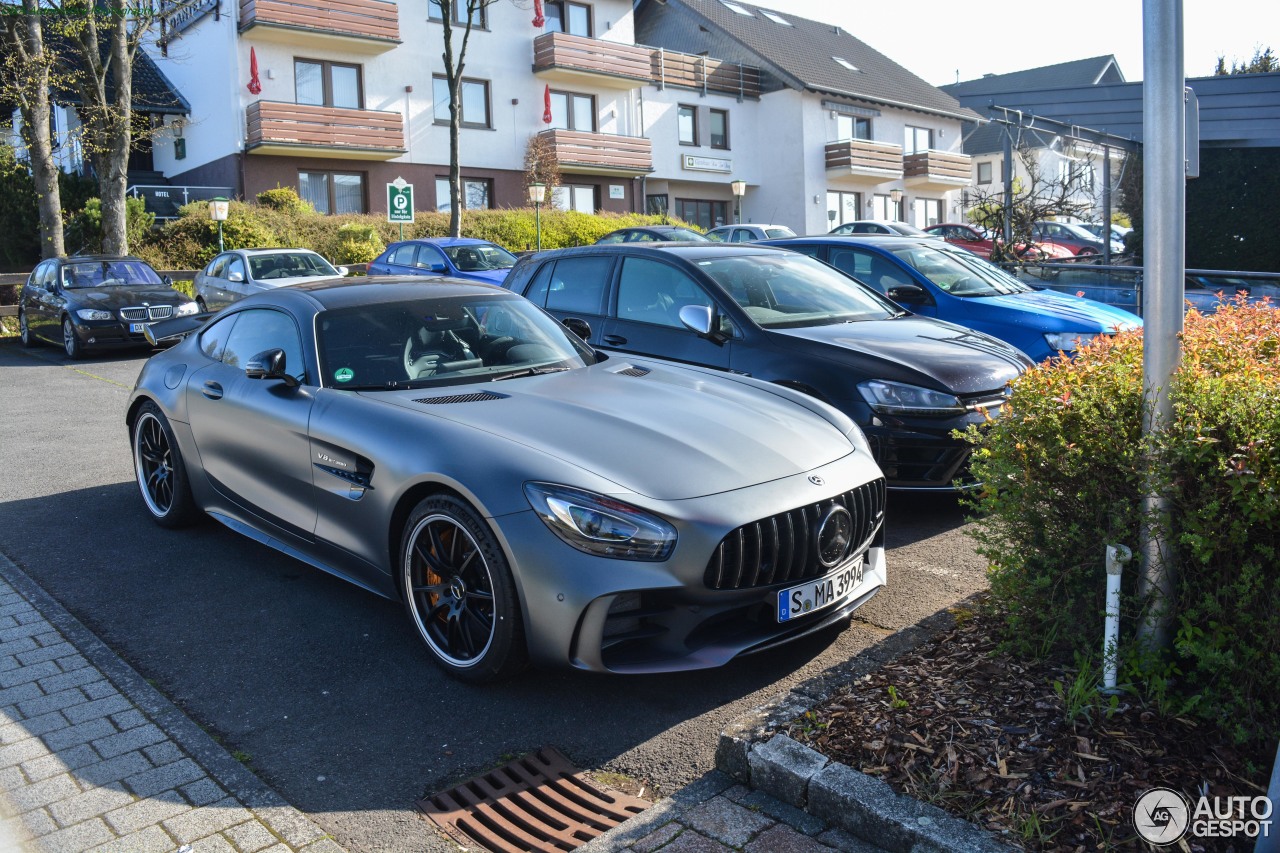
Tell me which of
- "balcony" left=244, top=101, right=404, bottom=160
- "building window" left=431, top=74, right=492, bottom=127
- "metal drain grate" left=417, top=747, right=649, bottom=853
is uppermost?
"building window" left=431, top=74, right=492, bottom=127

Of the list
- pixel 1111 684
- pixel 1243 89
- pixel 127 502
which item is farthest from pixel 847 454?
pixel 1243 89

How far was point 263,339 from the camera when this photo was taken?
5594 millimetres

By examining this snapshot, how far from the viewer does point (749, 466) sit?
160 inches

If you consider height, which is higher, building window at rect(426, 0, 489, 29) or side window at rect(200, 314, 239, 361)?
building window at rect(426, 0, 489, 29)

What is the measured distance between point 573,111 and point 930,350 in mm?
31571

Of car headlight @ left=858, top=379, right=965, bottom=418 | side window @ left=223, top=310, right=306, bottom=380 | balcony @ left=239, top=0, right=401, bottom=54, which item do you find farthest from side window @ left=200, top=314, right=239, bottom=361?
balcony @ left=239, top=0, right=401, bottom=54

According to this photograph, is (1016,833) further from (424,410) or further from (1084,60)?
(1084,60)

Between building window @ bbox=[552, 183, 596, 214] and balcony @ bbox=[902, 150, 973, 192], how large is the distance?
15.0 m

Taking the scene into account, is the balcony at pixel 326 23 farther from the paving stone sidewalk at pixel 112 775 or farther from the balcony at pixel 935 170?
the paving stone sidewalk at pixel 112 775

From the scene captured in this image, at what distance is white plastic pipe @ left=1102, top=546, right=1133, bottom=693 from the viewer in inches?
127

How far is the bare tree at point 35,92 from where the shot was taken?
2083cm

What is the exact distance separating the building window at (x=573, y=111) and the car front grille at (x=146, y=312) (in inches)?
833

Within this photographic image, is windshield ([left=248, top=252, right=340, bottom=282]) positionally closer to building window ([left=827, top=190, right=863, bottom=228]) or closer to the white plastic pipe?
the white plastic pipe

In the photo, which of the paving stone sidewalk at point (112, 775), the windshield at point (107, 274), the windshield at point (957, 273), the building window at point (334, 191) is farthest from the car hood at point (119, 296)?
the building window at point (334, 191)
